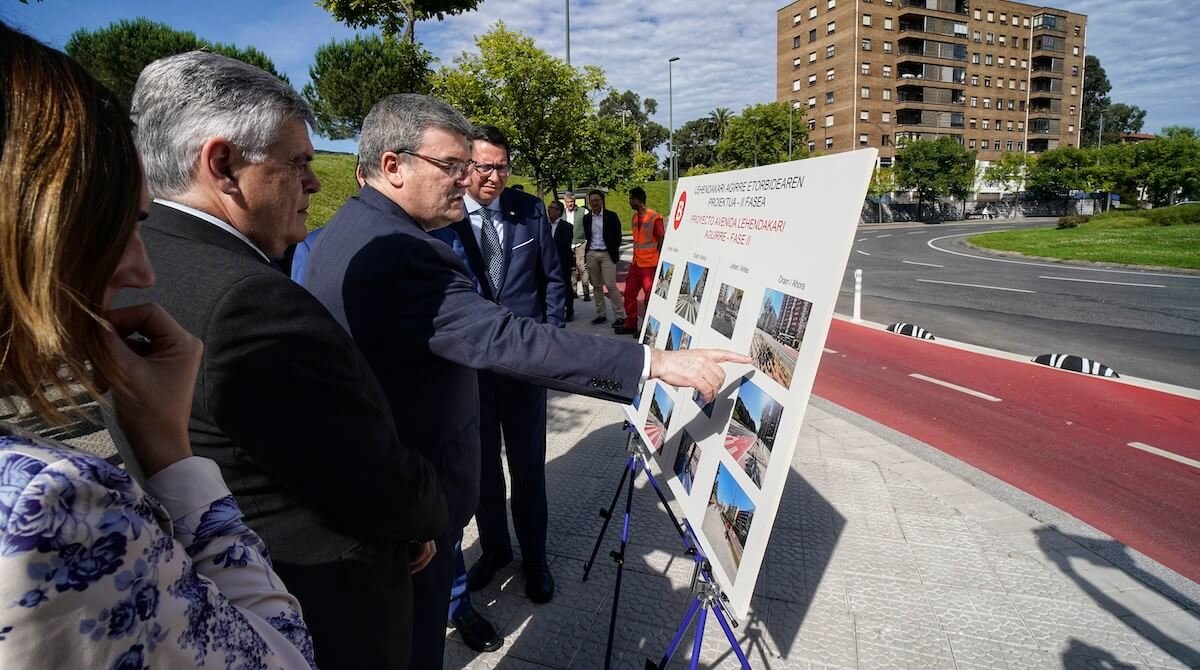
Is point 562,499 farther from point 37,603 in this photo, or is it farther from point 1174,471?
point 1174,471

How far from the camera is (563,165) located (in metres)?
19.5

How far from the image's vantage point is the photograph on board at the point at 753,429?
1704mm

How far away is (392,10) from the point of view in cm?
1237

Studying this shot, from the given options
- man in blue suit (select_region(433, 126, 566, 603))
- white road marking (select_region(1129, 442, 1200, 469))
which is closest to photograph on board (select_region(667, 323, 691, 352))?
man in blue suit (select_region(433, 126, 566, 603))

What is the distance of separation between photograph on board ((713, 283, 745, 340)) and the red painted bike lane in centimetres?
288

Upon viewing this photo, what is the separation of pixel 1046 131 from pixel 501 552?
8218cm

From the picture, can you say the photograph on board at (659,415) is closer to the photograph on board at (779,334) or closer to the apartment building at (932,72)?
the photograph on board at (779,334)

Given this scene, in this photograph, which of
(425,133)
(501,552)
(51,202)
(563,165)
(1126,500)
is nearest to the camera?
(51,202)

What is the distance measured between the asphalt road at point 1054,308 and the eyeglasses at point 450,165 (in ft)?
25.9

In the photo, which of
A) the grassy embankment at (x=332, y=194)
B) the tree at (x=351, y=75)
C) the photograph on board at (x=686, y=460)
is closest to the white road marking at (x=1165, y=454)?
the photograph on board at (x=686, y=460)

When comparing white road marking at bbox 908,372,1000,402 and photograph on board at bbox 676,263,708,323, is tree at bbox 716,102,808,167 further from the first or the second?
photograph on board at bbox 676,263,708,323

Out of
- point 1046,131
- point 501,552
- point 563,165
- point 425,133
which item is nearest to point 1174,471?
point 501,552

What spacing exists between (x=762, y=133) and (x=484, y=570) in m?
54.1

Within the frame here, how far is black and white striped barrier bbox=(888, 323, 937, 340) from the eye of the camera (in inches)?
343
